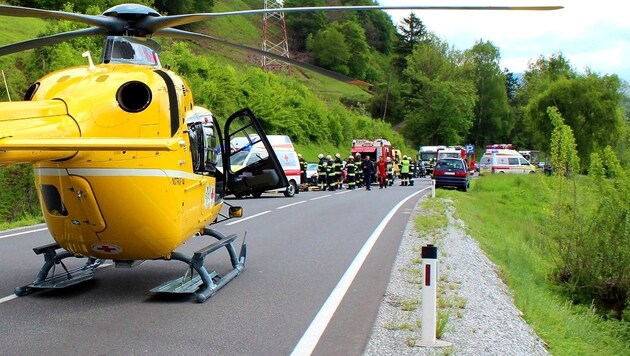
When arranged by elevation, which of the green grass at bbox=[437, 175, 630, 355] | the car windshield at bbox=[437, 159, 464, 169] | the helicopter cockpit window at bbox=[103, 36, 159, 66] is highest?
the helicopter cockpit window at bbox=[103, 36, 159, 66]

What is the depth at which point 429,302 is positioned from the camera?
21.1 feet

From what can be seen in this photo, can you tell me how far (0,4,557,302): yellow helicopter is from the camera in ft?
23.5

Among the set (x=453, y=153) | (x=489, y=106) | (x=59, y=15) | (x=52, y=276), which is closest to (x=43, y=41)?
(x=59, y=15)

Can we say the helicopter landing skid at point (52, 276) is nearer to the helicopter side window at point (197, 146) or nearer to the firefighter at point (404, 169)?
the helicopter side window at point (197, 146)

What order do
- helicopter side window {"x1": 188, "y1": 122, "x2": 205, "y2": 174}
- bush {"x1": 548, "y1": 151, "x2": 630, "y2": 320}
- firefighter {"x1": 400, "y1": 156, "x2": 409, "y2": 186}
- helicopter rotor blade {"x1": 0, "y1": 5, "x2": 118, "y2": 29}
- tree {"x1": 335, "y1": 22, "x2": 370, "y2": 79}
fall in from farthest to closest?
1. tree {"x1": 335, "y1": 22, "x2": 370, "y2": 79}
2. firefighter {"x1": 400, "y1": 156, "x2": 409, "y2": 186}
3. bush {"x1": 548, "y1": 151, "x2": 630, "y2": 320}
4. helicopter side window {"x1": 188, "y1": 122, "x2": 205, "y2": 174}
5. helicopter rotor blade {"x1": 0, "y1": 5, "x2": 118, "y2": 29}

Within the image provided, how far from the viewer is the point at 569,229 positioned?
13867 millimetres

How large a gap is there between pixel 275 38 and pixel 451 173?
62.0 metres

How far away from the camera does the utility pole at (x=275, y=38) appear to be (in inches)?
2638

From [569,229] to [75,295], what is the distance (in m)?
9.72

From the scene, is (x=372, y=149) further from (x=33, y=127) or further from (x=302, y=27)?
(x=302, y=27)

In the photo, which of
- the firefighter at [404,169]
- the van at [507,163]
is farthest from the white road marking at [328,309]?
the van at [507,163]

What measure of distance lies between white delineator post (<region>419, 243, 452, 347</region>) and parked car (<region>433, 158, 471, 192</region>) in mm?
29749

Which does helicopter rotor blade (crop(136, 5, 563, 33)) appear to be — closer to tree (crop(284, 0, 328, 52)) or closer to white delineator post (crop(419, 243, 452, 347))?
white delineator post (crop(419, 243, 452, 347))

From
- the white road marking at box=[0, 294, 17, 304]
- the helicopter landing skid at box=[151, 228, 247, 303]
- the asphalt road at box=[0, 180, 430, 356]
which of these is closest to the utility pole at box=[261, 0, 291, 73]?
the asphalt road at box=[0, 180, 430, 356]
